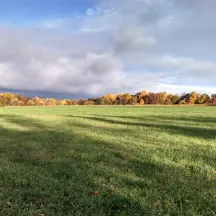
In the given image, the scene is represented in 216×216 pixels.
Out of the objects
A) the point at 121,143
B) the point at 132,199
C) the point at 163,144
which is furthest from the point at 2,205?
the point at 163,144

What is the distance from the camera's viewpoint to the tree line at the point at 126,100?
364 feet

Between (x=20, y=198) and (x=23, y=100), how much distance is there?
116m

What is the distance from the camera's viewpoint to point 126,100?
119125 mm

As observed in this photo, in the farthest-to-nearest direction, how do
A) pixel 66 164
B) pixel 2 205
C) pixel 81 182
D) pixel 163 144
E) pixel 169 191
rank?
pixel 163 144, pixel 66 164, pixel 81 182, pixel 169 191, pixel 2 205

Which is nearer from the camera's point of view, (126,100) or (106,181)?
(106,181)

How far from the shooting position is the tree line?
11104cm

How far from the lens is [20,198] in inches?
236

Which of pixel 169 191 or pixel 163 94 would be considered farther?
pixel 163 94

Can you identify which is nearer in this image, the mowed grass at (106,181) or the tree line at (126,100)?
the mowed grass at (106,181)

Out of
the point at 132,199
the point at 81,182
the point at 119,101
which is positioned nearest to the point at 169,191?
the point at 132,199

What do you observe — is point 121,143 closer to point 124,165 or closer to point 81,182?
point 124,165

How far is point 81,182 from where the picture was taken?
23.4 feet

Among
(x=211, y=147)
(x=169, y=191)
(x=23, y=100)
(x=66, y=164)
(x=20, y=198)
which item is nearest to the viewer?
(x=20, y=198)

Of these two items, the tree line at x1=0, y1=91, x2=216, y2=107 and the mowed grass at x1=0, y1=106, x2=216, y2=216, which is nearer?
the mowed grass at x1=0, y1=106, x2=216, y2=216
